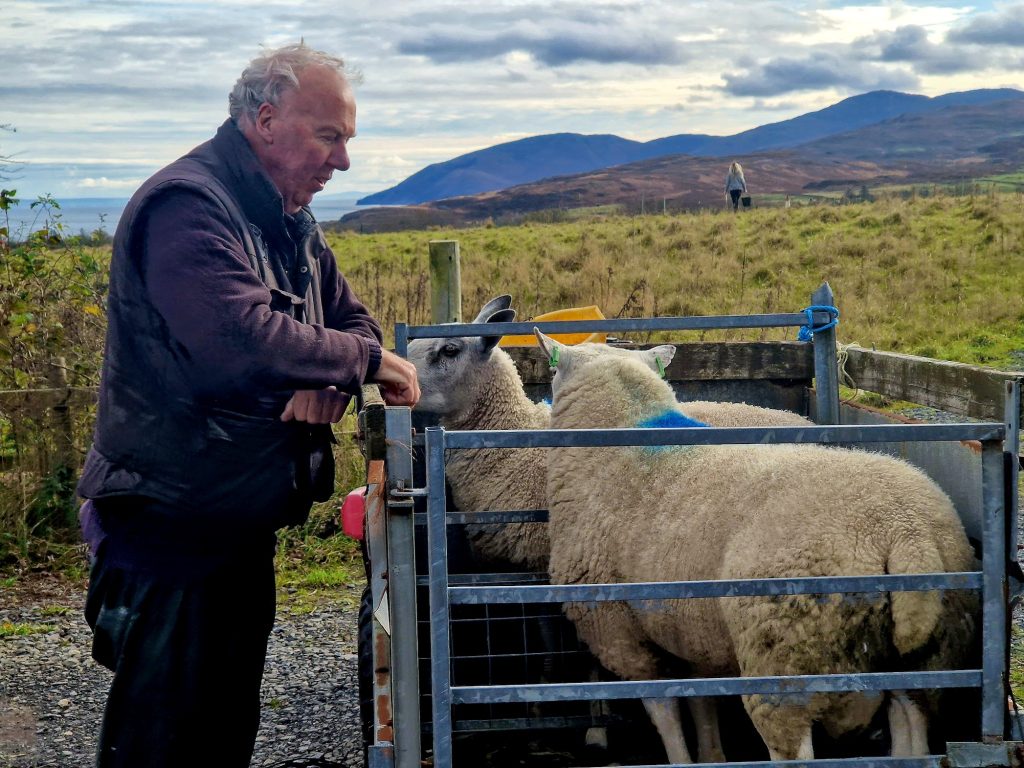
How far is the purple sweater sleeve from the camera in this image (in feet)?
8.35

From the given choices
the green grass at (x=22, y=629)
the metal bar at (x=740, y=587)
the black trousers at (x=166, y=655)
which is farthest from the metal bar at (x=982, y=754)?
the green grass at (x=22, y=629)

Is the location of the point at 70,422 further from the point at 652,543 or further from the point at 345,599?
the point at 652,543

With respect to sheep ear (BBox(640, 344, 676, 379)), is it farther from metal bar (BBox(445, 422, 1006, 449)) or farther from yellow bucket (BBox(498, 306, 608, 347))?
metal bar (BBox(445, 422, 1006, 449))

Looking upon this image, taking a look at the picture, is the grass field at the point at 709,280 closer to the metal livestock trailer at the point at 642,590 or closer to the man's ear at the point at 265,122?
the man's ear at the point at 265,122

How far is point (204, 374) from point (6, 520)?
15.2 ft

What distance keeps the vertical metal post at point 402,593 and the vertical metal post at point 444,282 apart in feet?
16.2

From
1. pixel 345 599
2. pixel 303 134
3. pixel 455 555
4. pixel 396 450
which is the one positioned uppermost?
pixel 303 134

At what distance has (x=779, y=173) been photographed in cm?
9438

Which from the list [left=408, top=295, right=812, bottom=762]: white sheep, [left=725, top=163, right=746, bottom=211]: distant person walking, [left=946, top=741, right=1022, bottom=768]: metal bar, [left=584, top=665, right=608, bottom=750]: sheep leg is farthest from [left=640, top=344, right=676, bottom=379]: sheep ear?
[left=725, top=163, right=746, bottom=211]: distant person walking

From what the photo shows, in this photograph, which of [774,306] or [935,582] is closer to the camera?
[935,582]

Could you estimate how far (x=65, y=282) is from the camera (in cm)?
768

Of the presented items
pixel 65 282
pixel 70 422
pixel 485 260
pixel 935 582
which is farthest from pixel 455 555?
pixel 485 260

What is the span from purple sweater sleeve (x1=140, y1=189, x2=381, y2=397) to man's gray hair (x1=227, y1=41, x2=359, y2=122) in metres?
0.44

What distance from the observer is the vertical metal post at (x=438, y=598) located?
220 cm
